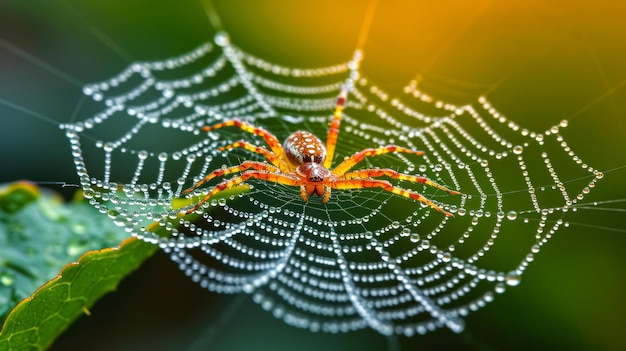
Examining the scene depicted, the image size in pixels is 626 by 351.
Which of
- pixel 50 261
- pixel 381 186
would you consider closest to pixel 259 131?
pixel 381 186

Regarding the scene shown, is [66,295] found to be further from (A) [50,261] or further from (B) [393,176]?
(B) [393,176]

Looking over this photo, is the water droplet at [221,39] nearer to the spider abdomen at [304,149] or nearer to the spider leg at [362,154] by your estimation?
the spider abdomen at [304,149]

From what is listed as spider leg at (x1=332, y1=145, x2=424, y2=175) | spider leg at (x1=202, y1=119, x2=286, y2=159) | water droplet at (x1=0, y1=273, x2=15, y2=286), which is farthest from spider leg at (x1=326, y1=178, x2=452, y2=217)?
water droplet at (x1=0, y1=273, x2=15, y2=286)

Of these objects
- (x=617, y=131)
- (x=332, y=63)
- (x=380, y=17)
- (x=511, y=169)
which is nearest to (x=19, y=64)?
(x=332, y=63)

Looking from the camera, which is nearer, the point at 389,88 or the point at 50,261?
the point at 50,261

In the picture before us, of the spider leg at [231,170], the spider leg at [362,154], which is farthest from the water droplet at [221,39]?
the spider leg at [362,154]
